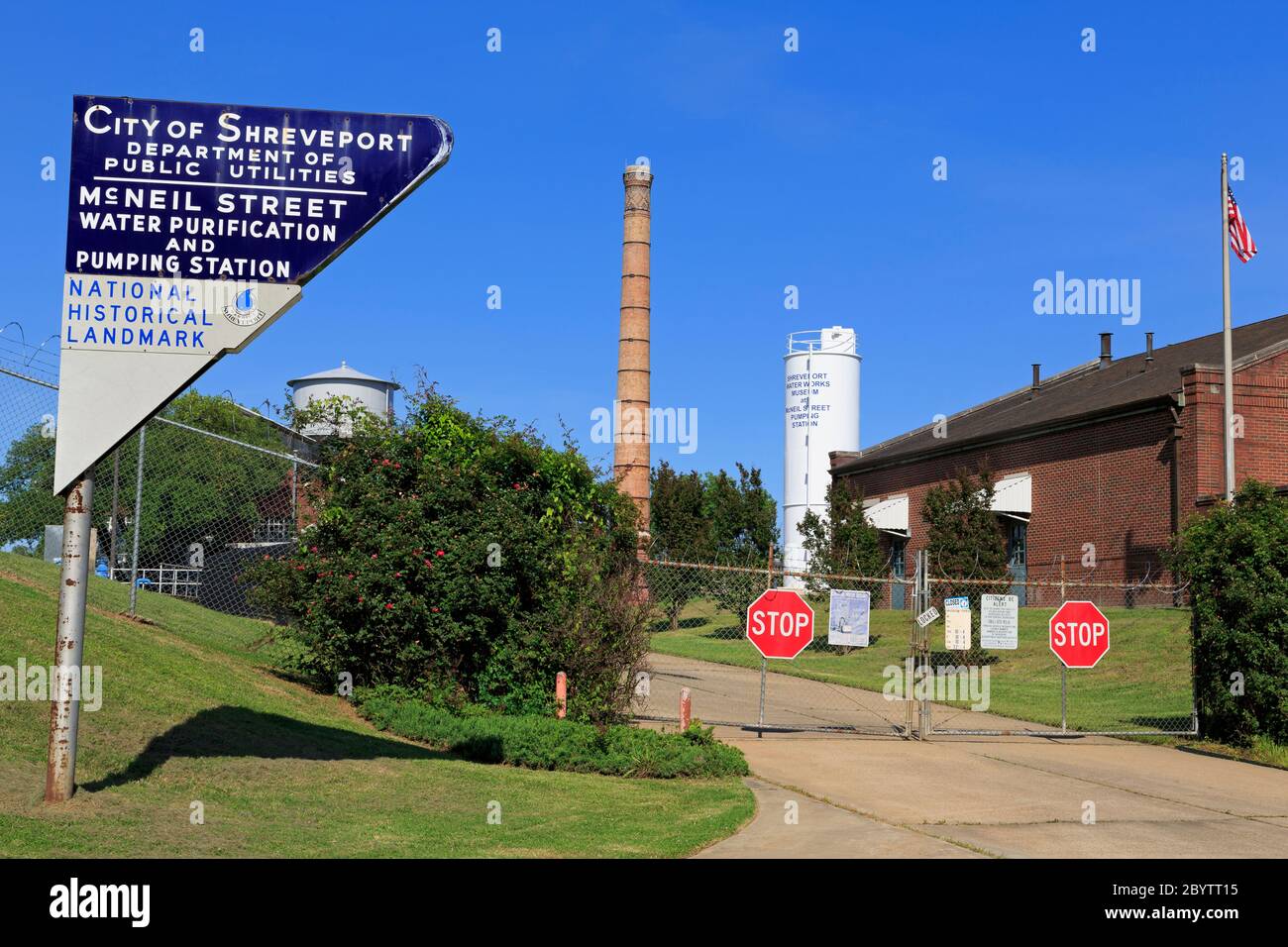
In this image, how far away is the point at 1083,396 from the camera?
39.2 meters

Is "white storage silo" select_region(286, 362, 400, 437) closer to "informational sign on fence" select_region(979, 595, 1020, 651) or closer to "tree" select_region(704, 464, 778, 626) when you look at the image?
"tree" select_region(704, 464, 778, 626)

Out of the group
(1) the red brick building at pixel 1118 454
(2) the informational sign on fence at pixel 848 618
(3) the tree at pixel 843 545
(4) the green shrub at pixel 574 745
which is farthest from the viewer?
(3) the tree at pixel 843 545

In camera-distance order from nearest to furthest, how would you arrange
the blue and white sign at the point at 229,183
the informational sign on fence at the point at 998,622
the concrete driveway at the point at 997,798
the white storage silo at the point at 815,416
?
the blue and white sign at the point at 229,183, the concrete driveway at the point at 997,798, the informational sign on fence at the point at 998,622, the white storage silo at the point at 815,416

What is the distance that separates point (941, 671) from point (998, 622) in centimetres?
861

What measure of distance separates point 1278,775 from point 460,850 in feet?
35.7

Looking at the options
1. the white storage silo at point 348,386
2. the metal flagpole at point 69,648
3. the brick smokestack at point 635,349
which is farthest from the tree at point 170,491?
the white storage silo at point 348,386

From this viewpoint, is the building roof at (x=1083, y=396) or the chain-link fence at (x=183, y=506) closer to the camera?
the chain-link fence at (x=183, y=506)

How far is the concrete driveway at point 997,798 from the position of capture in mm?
9086

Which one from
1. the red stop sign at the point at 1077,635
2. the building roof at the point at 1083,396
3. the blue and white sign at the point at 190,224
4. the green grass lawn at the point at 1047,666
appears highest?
the building roof at the point at 1083,396

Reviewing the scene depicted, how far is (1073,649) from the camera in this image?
683 inches

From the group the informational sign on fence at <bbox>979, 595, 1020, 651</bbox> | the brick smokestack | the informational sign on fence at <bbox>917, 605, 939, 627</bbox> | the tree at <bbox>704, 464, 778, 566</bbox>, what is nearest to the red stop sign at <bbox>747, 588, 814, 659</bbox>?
the informational sign on fence at <bbox>917, 605, 939, 627</bbox>

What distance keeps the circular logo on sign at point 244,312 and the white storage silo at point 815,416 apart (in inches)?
1957

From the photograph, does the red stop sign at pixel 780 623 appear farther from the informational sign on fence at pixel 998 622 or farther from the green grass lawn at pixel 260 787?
the green grass lawn at pixel 260 787

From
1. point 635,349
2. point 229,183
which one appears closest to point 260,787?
point 229,183
